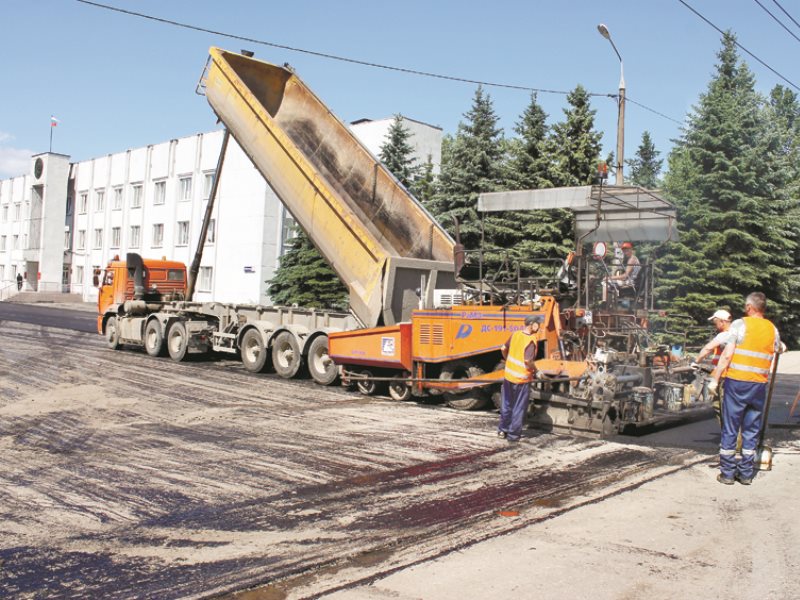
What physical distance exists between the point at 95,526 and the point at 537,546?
9.81 ft

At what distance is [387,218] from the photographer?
1320 cm

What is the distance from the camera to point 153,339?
17.7m

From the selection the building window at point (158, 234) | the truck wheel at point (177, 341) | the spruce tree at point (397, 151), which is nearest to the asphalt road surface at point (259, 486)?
the truck wheel at point (177, 341)

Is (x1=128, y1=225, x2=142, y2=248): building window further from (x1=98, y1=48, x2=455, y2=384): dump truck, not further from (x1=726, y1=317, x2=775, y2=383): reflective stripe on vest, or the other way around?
(x1=726, y1=317, x2=775, y2=383): reflective stripe on vest

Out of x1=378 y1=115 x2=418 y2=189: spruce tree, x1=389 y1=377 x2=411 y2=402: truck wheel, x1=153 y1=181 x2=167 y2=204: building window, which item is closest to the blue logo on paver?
x1=389 y1=377 x2=411 y2=402: truck wheel

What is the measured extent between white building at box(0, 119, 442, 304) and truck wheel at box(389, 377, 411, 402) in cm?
1650

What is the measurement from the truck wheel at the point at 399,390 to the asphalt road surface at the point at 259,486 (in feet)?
1.42

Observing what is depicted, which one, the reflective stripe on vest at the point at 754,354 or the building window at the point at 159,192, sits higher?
the building window at the point at 159,192

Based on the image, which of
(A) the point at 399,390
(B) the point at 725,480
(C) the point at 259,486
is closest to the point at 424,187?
(A) the point at 399,390

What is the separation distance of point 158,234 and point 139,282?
28.4 m

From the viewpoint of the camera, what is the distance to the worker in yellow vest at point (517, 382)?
840 centimetres

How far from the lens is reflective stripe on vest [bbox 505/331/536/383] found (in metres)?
8.58

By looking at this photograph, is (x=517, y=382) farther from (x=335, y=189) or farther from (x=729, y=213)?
(x=729, y=213)

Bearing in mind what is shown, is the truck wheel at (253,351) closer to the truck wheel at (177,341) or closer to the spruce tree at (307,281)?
the truck wheel at (177,341)
